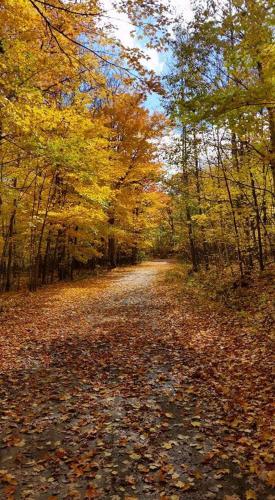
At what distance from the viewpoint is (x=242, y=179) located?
1488 centimetres

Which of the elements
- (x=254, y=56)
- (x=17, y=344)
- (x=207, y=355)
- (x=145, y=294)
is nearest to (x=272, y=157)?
(x=254, y=56)

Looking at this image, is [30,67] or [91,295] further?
[91,295]

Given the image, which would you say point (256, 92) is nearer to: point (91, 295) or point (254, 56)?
point (254, 56)

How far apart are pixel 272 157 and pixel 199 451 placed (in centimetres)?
666

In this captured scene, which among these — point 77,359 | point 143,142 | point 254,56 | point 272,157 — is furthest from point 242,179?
point 143,142

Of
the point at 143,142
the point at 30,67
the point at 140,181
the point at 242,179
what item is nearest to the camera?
the point at 30,67

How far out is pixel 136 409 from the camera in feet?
20.5

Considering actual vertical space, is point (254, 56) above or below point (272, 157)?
above

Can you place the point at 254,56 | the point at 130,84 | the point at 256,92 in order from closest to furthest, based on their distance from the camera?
the point at 256,92 < the point at 254,56 < the point at 130,84

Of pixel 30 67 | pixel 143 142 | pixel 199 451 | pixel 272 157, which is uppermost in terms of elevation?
pixel 143 142

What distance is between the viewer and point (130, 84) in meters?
7.75

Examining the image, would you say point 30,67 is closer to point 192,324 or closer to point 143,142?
point 192,324

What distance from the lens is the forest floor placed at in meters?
4.45

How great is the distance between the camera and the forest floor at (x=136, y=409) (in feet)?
14.6
